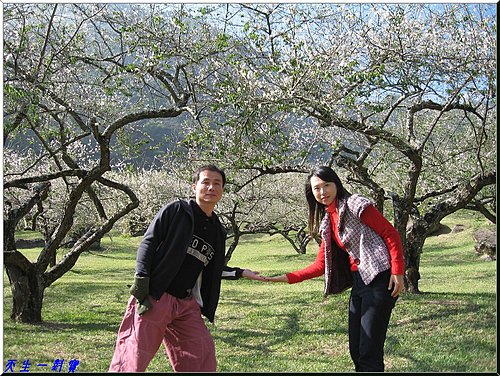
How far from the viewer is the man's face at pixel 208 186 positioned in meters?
3.88

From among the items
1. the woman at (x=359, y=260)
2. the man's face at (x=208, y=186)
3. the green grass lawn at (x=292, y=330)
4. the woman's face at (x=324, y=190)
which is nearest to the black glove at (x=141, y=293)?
the man's face at (x=208, y=186)

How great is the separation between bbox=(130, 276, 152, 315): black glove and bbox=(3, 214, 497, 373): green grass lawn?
2.07m

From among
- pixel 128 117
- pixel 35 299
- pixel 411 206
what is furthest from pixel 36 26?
pixel 411 206

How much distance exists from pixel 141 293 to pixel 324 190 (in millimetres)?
1440

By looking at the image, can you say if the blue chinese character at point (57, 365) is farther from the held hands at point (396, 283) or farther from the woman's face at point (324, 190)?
the held hands at point (396, 283)

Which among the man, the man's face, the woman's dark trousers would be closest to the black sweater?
the man

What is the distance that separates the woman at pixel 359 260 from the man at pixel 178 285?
2.03 ft

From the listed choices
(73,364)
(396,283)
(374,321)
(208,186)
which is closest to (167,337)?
(208,186)

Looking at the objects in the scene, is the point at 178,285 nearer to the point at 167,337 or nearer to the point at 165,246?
the point at 165,246

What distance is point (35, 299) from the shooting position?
321 inches

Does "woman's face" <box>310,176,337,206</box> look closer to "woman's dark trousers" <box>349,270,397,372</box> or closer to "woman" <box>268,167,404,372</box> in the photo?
"woman" <box>268,167,404,372</box>

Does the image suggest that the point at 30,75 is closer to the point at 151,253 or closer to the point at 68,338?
the point at 68,338

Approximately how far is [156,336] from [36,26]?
5.53m

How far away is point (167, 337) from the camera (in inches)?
156
